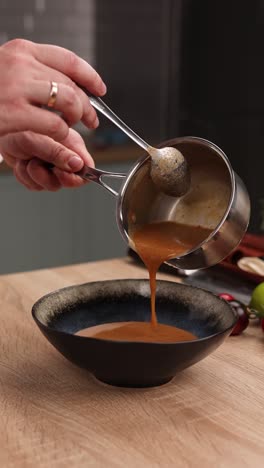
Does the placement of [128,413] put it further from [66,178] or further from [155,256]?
[66,178]

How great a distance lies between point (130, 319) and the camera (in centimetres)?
122

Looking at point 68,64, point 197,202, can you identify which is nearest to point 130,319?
point 197,202

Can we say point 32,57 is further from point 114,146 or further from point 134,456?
point 114,146

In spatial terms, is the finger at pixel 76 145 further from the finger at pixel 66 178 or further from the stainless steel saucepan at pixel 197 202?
the stainless steel saucepan at pixel 197 202

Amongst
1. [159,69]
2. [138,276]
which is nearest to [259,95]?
[159,69]

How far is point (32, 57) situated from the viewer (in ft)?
3.86

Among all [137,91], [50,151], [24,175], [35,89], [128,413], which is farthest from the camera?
[137,91]

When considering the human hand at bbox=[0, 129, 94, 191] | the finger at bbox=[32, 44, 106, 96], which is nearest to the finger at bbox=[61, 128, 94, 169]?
the human hand at bbox=[0, 129, 94, 191]

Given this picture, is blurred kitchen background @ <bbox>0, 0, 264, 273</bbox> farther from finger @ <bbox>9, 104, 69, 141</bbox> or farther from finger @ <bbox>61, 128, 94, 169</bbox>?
finger @ <bbox>9, 104, 69, 141</bbox>

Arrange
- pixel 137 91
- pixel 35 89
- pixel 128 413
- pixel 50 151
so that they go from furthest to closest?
pixel 137 91 → pixel 50 151 → pixel 35 89 → pixel 128 413

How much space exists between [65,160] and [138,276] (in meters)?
0.40

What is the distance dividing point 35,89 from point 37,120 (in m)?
0.05

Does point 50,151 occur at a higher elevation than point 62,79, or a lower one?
lower

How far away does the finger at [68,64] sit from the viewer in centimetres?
119
